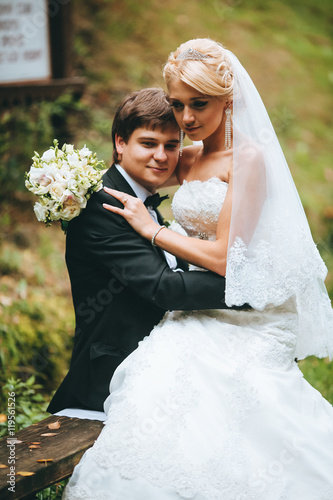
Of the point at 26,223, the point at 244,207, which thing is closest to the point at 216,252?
the point at 244,207

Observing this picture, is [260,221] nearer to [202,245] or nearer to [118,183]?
[202,245]

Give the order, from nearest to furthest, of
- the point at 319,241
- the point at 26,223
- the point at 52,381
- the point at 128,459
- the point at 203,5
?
1. the point at 128,459
2. the point at 52,381
3. the point at 26,223
4. the point at 319,241
5. the point at 203,5

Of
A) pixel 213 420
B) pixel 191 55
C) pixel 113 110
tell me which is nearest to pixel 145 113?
pixel 191 55

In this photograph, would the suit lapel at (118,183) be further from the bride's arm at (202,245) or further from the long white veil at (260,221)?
the long white veil at (260,221)

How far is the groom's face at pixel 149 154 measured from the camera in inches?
124

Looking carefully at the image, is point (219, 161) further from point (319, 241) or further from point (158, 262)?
point (319, 241)

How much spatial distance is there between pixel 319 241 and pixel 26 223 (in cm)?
413

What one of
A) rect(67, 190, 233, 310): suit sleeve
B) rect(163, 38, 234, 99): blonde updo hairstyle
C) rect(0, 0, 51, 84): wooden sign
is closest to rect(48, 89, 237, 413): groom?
rect(67, 190, 233, 310): suit sleeve

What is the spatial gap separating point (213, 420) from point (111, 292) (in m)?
0.91

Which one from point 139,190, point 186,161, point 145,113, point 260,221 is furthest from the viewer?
point 186,161

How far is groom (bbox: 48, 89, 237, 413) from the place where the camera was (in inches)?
115

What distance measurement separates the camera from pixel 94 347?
3.06 m

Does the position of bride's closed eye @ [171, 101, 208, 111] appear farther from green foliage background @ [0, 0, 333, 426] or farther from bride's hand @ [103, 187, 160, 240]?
green foliage background @ [0, 0, 333, 426]

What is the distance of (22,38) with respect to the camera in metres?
5.47
